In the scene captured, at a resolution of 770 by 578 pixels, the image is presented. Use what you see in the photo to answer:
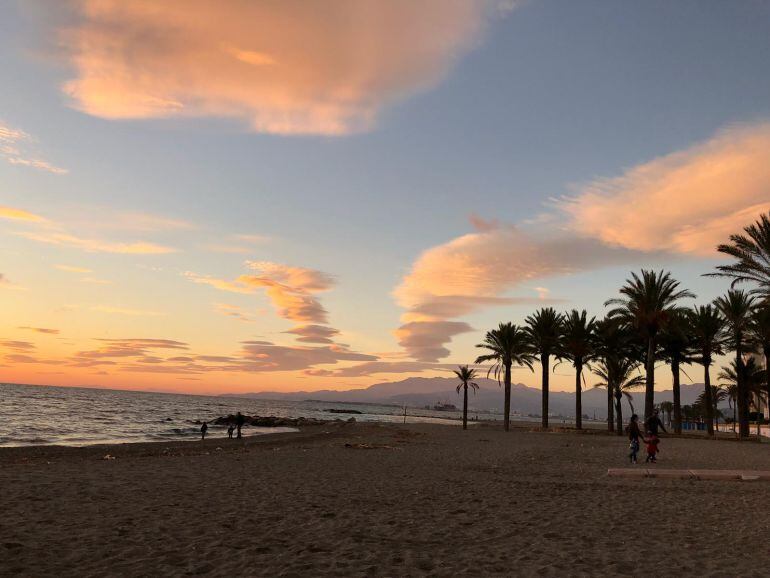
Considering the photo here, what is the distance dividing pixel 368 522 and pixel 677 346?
48.1 metres

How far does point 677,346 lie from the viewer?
49750 millimetres

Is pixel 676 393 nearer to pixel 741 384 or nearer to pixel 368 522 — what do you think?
pixel 741 384

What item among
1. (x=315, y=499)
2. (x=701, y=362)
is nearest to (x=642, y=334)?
(x=701, y=362)

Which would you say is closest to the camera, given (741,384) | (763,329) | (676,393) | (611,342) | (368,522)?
(368,522)

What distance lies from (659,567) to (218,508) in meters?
8.69

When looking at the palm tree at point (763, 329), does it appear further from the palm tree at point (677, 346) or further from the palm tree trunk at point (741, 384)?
the palm tree at point (677, 346)

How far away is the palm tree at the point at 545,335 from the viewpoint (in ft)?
177

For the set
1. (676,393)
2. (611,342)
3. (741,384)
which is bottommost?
(676,393)

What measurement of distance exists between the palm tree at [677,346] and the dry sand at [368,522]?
111 feet

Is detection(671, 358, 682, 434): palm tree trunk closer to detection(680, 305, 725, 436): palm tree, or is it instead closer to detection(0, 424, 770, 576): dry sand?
detection(680, 305, 725, 436): palm tree

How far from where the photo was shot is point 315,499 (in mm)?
13055

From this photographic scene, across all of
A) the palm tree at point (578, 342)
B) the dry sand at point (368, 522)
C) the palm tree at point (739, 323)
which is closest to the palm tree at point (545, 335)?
the palm tree at point (578, 342)

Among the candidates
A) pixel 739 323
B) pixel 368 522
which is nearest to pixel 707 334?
pixel 739 323

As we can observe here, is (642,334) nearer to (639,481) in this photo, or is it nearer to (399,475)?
(639,481)
